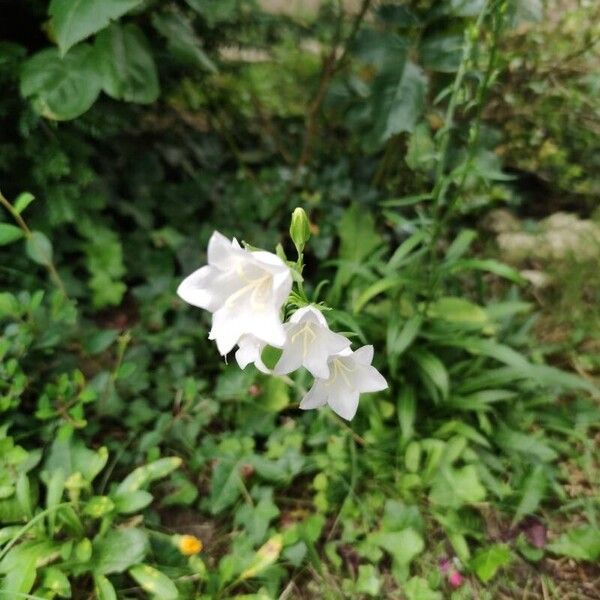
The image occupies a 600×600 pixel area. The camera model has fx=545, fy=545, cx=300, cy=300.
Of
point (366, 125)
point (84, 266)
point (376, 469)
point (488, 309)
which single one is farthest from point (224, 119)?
point (376, 469)

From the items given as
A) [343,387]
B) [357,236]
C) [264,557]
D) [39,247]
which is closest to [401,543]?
[264,557]

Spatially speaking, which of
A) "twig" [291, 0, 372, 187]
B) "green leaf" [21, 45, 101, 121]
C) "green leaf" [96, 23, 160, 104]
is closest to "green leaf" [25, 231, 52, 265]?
"green leaf" [21, 45, 101, 121]

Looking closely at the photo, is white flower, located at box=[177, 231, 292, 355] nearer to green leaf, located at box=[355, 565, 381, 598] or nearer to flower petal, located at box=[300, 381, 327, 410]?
flower petal, located at box=[300, 381, 327, 410]

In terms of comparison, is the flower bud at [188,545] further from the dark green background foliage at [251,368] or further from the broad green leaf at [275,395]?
the broad green leaf at [275,395]

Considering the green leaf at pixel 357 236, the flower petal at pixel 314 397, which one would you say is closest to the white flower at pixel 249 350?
the flower petal at pixel 314 397

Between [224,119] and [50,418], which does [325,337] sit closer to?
[50,418]
